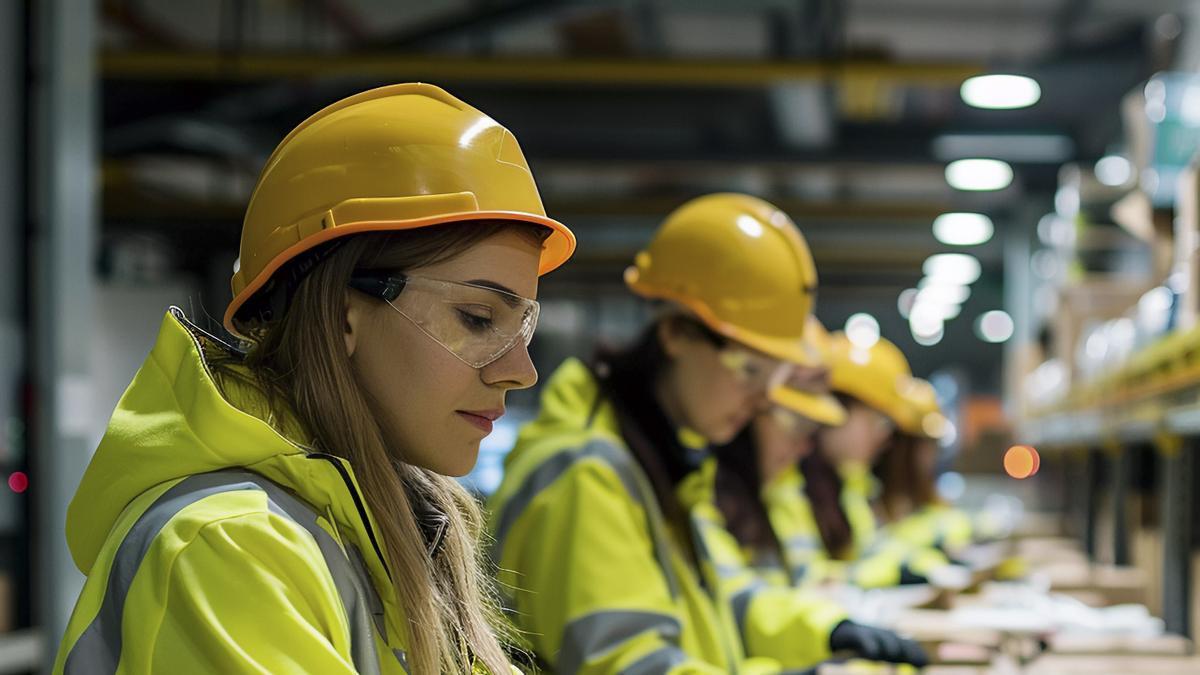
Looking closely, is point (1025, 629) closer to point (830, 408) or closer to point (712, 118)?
point (830, 408)

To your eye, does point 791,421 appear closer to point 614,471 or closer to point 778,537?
point 778,537

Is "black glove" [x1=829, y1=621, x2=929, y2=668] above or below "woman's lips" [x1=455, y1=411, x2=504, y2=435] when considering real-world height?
below

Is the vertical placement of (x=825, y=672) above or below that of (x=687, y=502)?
below

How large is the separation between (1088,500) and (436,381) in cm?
673

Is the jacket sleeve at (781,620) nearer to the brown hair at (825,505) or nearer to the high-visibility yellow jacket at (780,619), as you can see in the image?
the high-visibility yellow jacket at (780,619)

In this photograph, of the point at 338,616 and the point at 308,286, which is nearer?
the point at 338,616

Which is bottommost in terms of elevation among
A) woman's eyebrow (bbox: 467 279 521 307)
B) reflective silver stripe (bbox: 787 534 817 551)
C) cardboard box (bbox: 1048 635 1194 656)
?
reflective silver stripe (bbox: 787 534 817 551)

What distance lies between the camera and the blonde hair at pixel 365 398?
1.38m

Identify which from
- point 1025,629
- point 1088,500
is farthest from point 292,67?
point 1025,629

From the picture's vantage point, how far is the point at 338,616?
4.15 ft

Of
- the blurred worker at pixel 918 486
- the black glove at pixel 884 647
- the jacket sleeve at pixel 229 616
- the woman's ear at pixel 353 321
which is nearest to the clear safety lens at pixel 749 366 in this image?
the black glove at pixel 884 647

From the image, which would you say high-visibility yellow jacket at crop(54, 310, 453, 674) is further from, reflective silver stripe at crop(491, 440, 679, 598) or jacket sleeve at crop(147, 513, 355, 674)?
reflective silver stripe at crop(491, 440, 679, 598)

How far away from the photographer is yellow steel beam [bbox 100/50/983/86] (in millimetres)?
8164

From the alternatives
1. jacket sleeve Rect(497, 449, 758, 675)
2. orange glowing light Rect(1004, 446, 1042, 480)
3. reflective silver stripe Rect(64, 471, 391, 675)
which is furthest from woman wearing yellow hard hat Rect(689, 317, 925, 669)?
orange glowing light Rect(1004, 446, 1042, 480)
